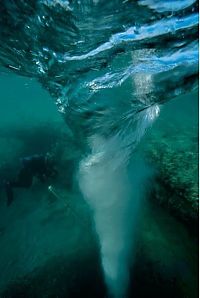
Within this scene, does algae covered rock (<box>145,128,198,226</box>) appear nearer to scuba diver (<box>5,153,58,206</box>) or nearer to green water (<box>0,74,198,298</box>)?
green water (<box>0,74,198,298</box>)

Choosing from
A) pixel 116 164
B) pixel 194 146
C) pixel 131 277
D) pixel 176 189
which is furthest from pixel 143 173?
pixel 131 277

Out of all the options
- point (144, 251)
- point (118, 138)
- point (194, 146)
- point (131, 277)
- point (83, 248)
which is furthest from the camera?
point (194, 146)

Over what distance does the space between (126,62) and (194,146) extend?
6.53m

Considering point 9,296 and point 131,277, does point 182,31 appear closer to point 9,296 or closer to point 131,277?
point 131,277

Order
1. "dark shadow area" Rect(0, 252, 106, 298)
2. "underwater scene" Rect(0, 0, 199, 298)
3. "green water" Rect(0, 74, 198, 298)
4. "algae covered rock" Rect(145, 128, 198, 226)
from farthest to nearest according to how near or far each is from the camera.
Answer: "algae covered rock" Rect(145, 128, 198, 226) < "dark shadow area" Rect(0, 252, 106, 298) < "green water" Rect(0, 74, 198, 298) < "underwater scene" Rect(0, 0, 199, 298)

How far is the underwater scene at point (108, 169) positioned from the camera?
5.80 metres

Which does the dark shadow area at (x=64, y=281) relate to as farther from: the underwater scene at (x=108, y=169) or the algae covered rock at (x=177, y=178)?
the algae covered rock at (x=177, y=178)

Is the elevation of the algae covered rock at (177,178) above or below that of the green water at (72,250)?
above

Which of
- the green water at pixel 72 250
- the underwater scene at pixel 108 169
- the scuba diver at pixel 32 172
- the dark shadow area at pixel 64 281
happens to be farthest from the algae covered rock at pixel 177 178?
the scuba diver at pixel 32 172

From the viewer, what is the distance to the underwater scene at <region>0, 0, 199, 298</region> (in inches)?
228

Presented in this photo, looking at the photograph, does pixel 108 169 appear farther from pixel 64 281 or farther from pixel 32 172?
pixel 32 172

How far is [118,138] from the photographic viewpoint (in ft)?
32.5

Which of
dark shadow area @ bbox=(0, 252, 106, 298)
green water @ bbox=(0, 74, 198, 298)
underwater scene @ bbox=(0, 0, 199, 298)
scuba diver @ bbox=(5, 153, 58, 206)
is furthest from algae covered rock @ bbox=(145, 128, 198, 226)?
scuba diver @ bbox=(5, 153, 58, 206)

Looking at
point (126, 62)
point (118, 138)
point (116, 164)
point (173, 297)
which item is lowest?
point (173, 297)
